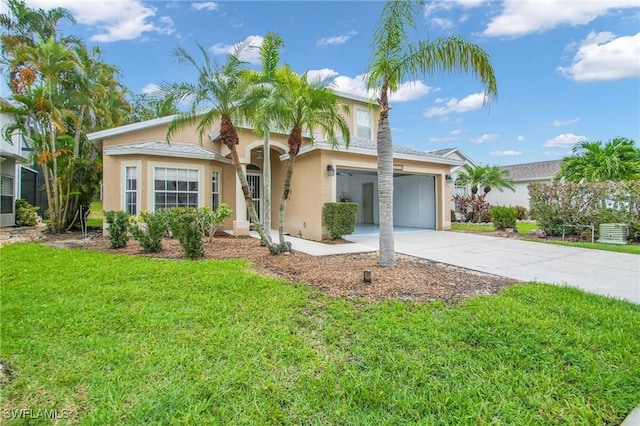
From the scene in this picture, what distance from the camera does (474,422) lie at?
2.59 metres

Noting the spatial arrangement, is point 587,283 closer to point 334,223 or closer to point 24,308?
point 334,223

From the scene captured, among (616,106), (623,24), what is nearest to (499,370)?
(623,24)

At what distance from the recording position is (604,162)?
61.3ft

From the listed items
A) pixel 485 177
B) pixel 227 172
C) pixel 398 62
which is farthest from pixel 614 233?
pixel 227 172

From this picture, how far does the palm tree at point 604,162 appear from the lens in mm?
18297

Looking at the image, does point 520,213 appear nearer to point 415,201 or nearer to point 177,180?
point 415,201

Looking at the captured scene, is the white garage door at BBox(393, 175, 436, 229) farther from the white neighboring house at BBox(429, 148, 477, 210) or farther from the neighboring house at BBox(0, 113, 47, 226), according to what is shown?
the neighboring house at BBox(0, 113, 47, 226)

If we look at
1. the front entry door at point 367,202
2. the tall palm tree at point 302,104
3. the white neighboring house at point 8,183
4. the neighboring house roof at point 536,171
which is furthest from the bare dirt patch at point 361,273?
the neighboring house roof at point 536,171

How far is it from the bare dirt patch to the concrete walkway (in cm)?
88

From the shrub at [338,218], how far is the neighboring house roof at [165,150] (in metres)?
5.96

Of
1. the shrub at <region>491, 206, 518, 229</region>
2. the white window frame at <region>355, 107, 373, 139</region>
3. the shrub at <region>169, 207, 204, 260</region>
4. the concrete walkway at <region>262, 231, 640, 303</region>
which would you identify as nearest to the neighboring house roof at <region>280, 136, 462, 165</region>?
the white window frame at <region>355, 107, 373, 139</region>

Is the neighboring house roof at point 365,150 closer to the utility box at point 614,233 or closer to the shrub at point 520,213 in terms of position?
the utility box at point 614,233

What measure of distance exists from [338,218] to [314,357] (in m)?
8.68

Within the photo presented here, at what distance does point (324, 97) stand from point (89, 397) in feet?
25.7
